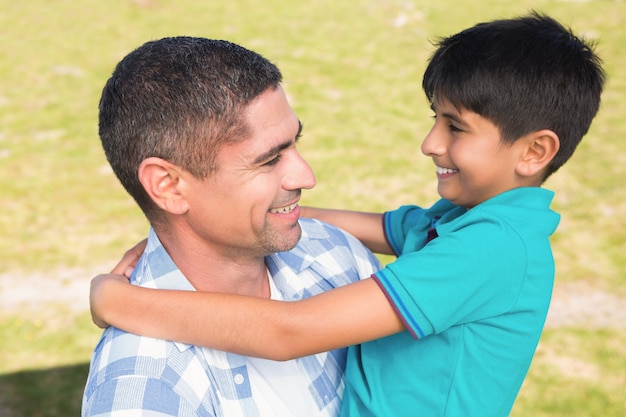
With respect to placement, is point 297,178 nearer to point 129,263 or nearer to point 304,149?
point 129,263

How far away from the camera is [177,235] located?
2742 mm

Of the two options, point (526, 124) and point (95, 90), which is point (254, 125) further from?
point (95, 90)

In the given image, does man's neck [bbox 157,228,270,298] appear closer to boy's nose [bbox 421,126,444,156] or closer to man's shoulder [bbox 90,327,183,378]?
man's shoulder [bbox 90,327,183,378]

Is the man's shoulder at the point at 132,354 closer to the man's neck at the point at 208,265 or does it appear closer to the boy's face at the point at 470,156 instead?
the man's neck at the point at 208,265

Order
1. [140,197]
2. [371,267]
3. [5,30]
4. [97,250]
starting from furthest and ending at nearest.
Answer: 1. [5,30]
2. [97,250]
3. [371,267]
4. [140,197]

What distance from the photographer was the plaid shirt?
2133mm

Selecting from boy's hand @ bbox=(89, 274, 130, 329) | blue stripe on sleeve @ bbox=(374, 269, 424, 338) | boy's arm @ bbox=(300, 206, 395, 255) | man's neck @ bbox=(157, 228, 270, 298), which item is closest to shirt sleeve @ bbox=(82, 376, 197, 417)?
boy's hand @ bbox=(89, 274, 130, 329)

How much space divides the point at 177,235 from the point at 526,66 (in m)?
1.57

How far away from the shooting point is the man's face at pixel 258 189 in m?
2.54

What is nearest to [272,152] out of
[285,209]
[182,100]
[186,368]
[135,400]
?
[285,209]

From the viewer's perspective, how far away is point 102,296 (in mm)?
2480

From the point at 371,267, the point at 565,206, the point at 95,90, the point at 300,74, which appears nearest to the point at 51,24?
the point at 95,90

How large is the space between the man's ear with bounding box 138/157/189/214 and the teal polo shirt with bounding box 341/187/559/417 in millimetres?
825

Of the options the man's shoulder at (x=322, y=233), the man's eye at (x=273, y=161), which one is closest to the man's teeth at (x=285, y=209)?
the man's eye at (x=273, y=161)
